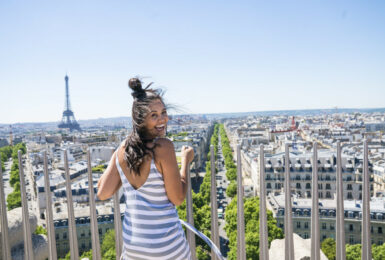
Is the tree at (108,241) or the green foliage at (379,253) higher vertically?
the tree at (108,241)

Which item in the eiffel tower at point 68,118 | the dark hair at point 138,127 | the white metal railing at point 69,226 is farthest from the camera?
the eiffel tower at point 68,118

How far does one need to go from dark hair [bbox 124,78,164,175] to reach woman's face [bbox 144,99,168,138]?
0.02 metres

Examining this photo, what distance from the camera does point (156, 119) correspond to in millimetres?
1814

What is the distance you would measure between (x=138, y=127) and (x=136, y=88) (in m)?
0.22

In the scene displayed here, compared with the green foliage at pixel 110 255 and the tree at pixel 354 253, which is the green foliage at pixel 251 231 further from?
the green foliage at pixel 110 255

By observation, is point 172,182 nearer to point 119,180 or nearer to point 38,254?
point 119,180

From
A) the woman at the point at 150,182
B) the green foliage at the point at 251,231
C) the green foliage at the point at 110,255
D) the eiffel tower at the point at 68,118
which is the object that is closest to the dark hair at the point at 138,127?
the woman at the point at 150,182

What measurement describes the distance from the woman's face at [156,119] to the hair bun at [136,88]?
0.30 ft

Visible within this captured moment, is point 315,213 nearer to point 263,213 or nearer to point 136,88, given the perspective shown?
point 263,213

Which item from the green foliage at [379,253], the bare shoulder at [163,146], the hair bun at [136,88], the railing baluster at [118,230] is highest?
the hair bun at [136,88]

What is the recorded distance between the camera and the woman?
68.2 inches

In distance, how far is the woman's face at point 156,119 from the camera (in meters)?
1.80

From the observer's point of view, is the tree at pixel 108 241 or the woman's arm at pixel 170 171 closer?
the woman's arm at pixel 170 171

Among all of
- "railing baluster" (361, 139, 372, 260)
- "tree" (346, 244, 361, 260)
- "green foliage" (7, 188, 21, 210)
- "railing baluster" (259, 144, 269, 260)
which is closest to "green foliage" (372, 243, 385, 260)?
"tree" (346, 244, 361, 260)
